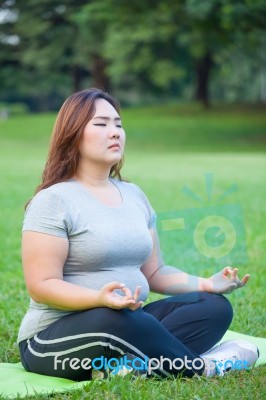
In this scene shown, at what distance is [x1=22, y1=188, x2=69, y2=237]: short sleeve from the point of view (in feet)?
10.1

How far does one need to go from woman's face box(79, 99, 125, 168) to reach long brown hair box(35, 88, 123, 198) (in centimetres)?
2

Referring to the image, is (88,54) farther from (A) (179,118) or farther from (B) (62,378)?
(B) (62,378)

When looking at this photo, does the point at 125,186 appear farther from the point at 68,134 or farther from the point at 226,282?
the point at 226,282

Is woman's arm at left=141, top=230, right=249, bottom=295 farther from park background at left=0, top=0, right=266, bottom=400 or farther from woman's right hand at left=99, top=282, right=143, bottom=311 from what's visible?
woman's right hand at left=99, top=282, right=143, bottom=311

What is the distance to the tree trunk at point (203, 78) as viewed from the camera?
3766cm

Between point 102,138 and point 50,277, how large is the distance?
1.97ft

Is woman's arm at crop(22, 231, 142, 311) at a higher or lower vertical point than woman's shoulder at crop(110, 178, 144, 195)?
lower

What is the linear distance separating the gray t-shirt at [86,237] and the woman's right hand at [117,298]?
226 mm

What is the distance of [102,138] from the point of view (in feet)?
10.6

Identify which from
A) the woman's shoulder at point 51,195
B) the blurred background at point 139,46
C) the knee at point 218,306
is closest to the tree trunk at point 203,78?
the blurred background at point 139,46

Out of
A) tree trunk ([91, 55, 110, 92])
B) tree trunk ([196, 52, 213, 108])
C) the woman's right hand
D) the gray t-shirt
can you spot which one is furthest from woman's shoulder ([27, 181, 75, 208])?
tree trunk ([91, 55, 110, 92])

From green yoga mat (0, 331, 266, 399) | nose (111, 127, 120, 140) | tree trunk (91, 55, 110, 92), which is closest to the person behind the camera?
green yoga mat (0, 331, 266, 399)

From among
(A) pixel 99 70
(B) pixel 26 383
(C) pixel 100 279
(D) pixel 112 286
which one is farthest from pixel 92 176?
(A) pixel 99 70

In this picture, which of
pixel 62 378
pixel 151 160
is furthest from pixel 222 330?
pixel 151 160
